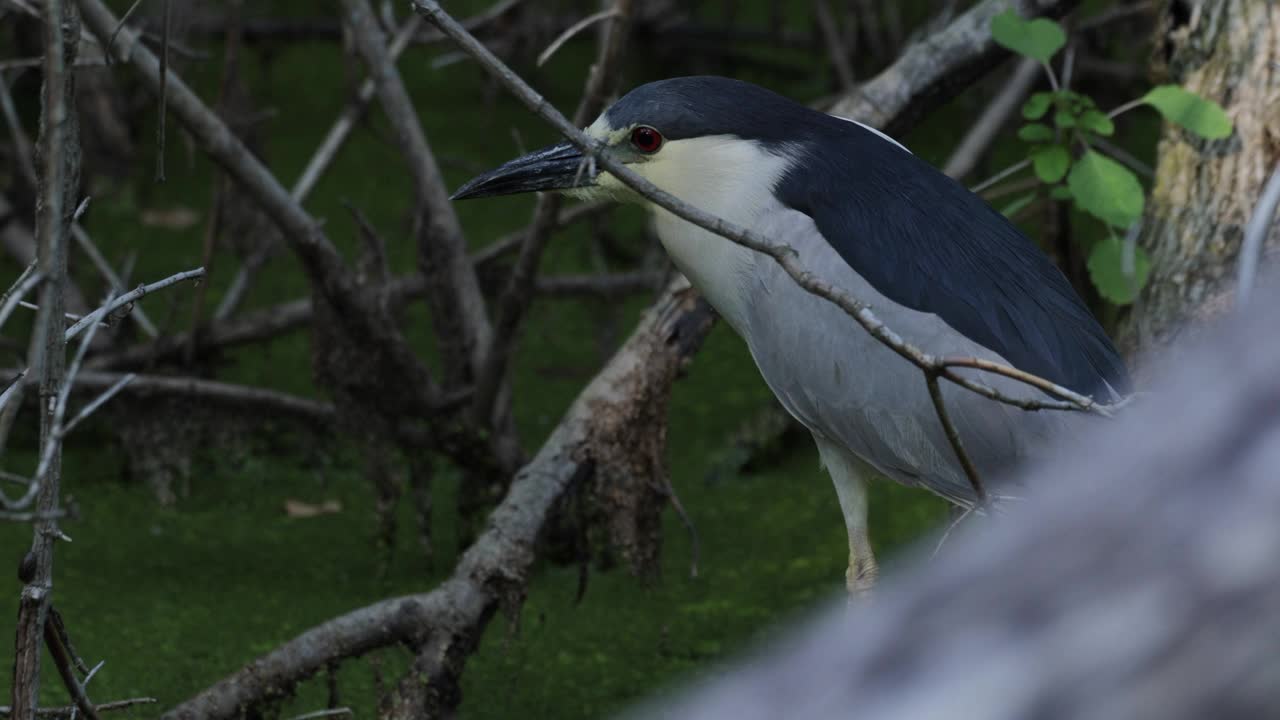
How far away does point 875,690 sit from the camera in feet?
1.32

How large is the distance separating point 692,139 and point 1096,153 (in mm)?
625

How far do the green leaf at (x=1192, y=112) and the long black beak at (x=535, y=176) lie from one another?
31.8 inches

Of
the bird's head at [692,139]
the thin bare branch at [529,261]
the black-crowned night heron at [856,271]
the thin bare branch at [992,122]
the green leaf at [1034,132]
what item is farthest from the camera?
the thin bare branch at [992,122]

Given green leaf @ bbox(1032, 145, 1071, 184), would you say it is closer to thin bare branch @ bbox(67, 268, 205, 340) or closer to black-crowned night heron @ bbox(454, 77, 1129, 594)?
black-crowned night heron @ bbox(454, 77, 1129, 594)

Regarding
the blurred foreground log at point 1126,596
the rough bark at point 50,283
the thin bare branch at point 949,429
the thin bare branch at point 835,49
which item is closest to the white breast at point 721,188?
the thin bare branch at point 949,429

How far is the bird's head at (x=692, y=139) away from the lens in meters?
2.01

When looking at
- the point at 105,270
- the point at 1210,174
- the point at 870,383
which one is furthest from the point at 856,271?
the point at 105,270

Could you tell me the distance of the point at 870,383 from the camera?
6.55 feet

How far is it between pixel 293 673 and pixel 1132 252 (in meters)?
1.31

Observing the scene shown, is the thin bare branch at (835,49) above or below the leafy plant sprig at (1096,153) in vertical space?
above

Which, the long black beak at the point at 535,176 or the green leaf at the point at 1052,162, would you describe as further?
the green leaf at the point at 1052,162

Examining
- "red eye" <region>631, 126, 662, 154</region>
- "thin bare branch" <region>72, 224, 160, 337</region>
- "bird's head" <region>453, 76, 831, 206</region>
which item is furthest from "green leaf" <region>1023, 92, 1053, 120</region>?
"thin bare branch" <region>72, 224, 160, 337</region>

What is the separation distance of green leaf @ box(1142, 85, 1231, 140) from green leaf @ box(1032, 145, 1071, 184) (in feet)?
0.51

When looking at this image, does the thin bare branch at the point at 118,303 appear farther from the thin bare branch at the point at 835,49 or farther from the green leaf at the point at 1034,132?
the thin bare branch at the point at 835,49
